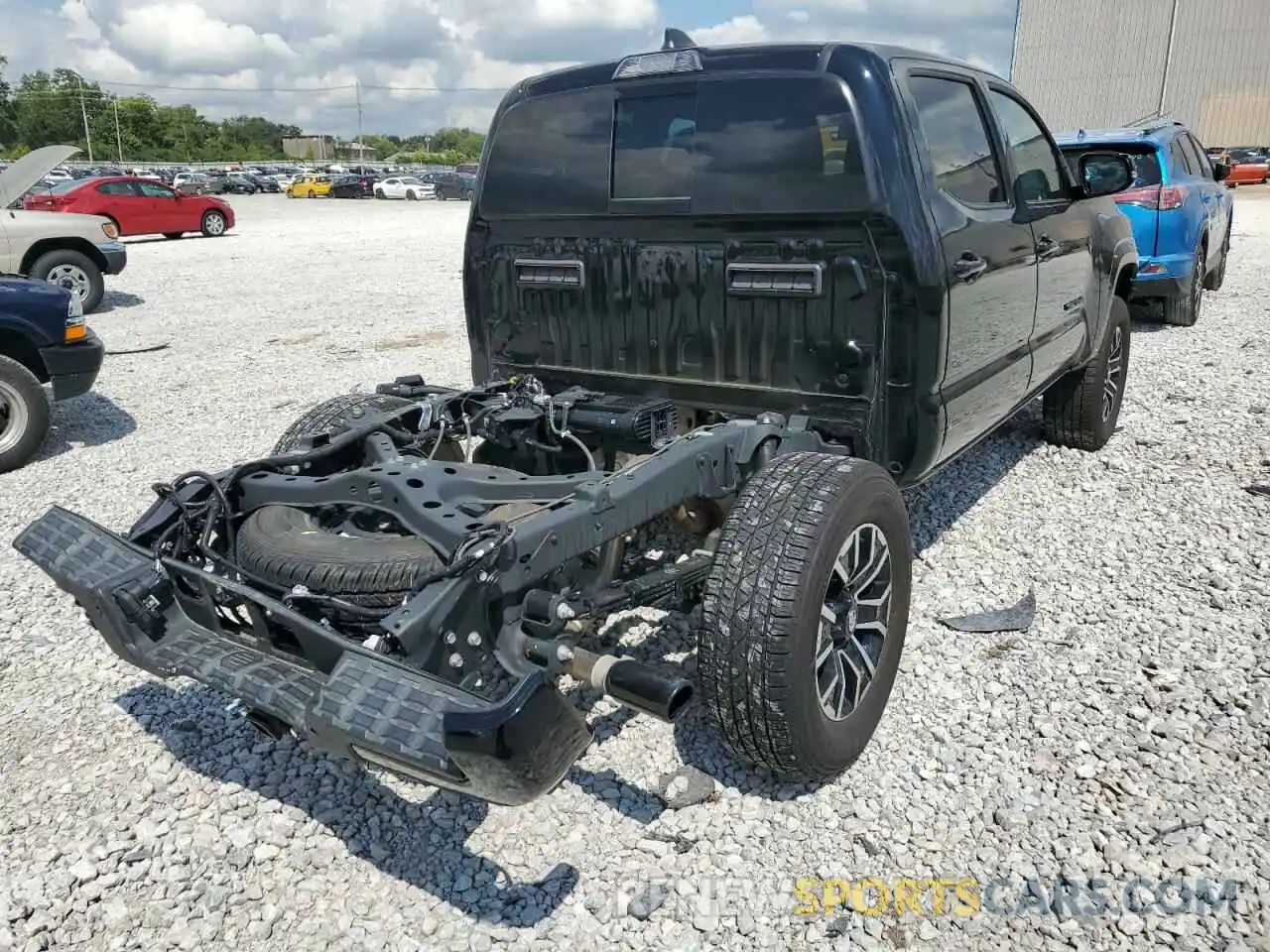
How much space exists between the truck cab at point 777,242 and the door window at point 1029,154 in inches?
1.6

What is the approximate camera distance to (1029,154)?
468cm

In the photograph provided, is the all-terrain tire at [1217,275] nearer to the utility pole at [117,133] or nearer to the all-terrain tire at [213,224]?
the all-terrain tire at [213,224]

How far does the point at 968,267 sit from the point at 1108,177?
2.18m

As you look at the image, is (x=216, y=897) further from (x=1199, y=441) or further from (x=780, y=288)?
(x=1199, y=441)

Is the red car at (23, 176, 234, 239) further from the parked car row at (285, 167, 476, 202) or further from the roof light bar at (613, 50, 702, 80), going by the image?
the parked car row at (285, 167, 476, 202)

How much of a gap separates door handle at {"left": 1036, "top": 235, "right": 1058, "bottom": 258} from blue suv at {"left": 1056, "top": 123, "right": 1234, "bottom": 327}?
4.56m

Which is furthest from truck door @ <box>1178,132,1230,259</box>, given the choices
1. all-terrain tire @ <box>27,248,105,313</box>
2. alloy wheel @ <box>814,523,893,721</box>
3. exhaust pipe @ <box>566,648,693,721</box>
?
all-terrain tire @ <box>27,248,105,313</box>

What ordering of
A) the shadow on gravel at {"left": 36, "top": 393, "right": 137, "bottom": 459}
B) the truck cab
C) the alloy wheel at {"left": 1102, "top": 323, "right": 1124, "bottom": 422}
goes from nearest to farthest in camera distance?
the truck cab < the alloy wheel at {"left": 1102, "top": 323, "right": 1124, "bottom": 422} < the shadow on gravel at {"left": 36, "top": 393, "right": 137, "bottom": 459}

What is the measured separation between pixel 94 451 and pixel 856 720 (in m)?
6.01

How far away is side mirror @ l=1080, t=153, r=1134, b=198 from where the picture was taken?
16.1ft

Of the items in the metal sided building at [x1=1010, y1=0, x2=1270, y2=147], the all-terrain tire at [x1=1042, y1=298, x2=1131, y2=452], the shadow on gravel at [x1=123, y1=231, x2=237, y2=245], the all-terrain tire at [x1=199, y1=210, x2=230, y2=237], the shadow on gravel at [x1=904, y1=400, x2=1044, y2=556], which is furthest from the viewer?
the metal sided building at [x1=1010, y1=0, x2=1270, y2=147]

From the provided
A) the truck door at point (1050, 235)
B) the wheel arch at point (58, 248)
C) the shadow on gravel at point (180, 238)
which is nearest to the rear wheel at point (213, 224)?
the shadow on gravel at point (180, 238)

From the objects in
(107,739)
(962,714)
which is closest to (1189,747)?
(962,714)

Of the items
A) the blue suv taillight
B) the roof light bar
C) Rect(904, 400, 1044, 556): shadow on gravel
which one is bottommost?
Rect(904, 400, 1044, 556): shadow on gravel
